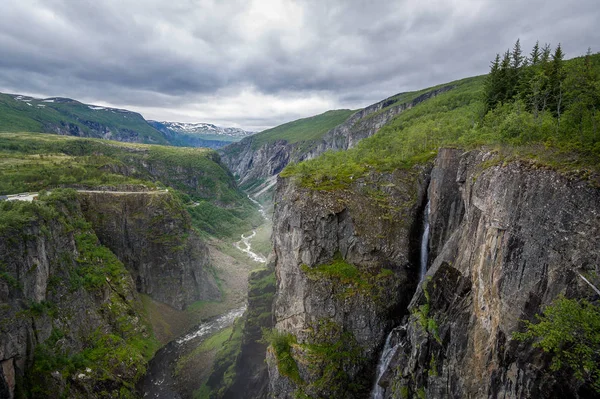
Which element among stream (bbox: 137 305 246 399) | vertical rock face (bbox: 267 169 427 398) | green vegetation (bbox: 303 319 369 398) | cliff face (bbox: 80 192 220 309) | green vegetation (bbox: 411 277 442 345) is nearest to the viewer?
green vegetation (bbox: 411 277 442 345)

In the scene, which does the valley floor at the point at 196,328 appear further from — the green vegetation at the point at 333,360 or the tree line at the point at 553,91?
the tree line at the point at 553,91

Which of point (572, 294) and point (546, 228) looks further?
point (546, 228)

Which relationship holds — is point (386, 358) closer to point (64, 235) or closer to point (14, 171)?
point (64, 235)

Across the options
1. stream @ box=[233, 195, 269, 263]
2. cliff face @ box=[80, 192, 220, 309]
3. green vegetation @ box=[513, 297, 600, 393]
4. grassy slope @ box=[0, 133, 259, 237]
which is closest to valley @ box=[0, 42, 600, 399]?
green vegetation @ box=[513, 297, 600, 393]

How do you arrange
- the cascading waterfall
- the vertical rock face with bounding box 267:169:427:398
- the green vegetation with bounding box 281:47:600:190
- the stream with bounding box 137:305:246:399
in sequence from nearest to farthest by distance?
the green vegetation with bounding box 281:47:600:190 < the cascading waterfall < the vertical rock face with bounding box 267:169:427:398 < the stream with bounding box 137:305:246:399

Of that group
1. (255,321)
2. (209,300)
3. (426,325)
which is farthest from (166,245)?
(426,325)

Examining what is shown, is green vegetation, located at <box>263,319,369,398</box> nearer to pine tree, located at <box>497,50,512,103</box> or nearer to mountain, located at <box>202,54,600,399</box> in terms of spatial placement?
mountain, located at <box>202,54,600,399</box>
